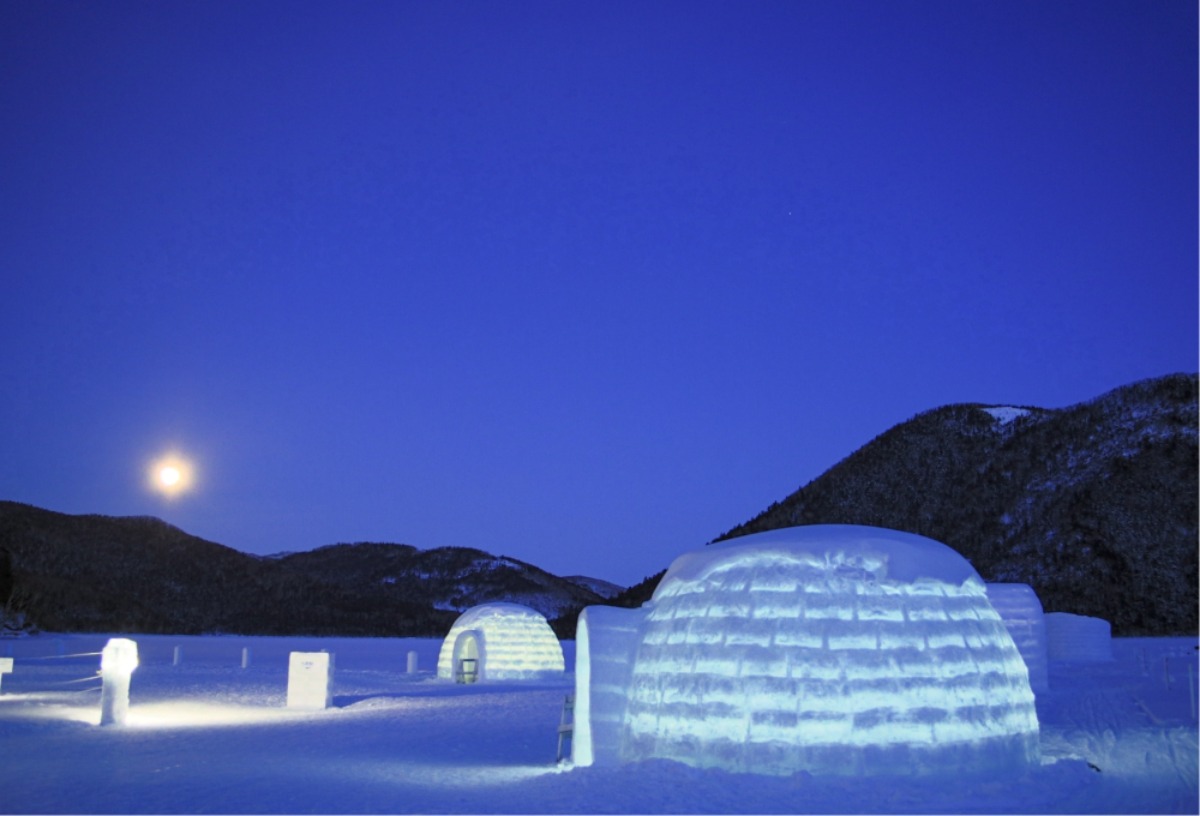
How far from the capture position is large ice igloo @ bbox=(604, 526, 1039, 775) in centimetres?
986

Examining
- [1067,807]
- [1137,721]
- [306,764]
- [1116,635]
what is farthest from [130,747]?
Result: [1116,635]

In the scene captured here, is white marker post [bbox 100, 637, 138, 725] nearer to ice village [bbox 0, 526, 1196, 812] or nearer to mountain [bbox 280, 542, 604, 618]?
ice village [bbox 0, 526, 1196, 812]

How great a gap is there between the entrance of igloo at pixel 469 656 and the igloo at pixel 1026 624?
1254 cm

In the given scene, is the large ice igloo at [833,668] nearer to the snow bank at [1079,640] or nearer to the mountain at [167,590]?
the snow bank at [1079,640]

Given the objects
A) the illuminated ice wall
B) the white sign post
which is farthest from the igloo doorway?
the illuminated ice wall

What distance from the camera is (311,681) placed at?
747 inches

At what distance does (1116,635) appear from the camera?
151ft

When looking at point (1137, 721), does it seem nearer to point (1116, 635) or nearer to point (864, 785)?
point (864, 785)

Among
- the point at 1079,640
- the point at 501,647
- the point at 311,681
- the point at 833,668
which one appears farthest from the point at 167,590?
the point at 833,668

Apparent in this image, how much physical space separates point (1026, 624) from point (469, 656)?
46.1ft

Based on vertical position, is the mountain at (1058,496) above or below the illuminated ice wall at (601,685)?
above

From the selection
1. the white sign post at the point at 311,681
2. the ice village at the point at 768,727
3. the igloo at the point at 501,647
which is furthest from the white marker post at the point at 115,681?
the igloo at the point at 501,647

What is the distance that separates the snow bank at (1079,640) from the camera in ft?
101

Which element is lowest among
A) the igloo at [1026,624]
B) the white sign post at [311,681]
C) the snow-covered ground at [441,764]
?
the snow-covered ground at [441,764]
